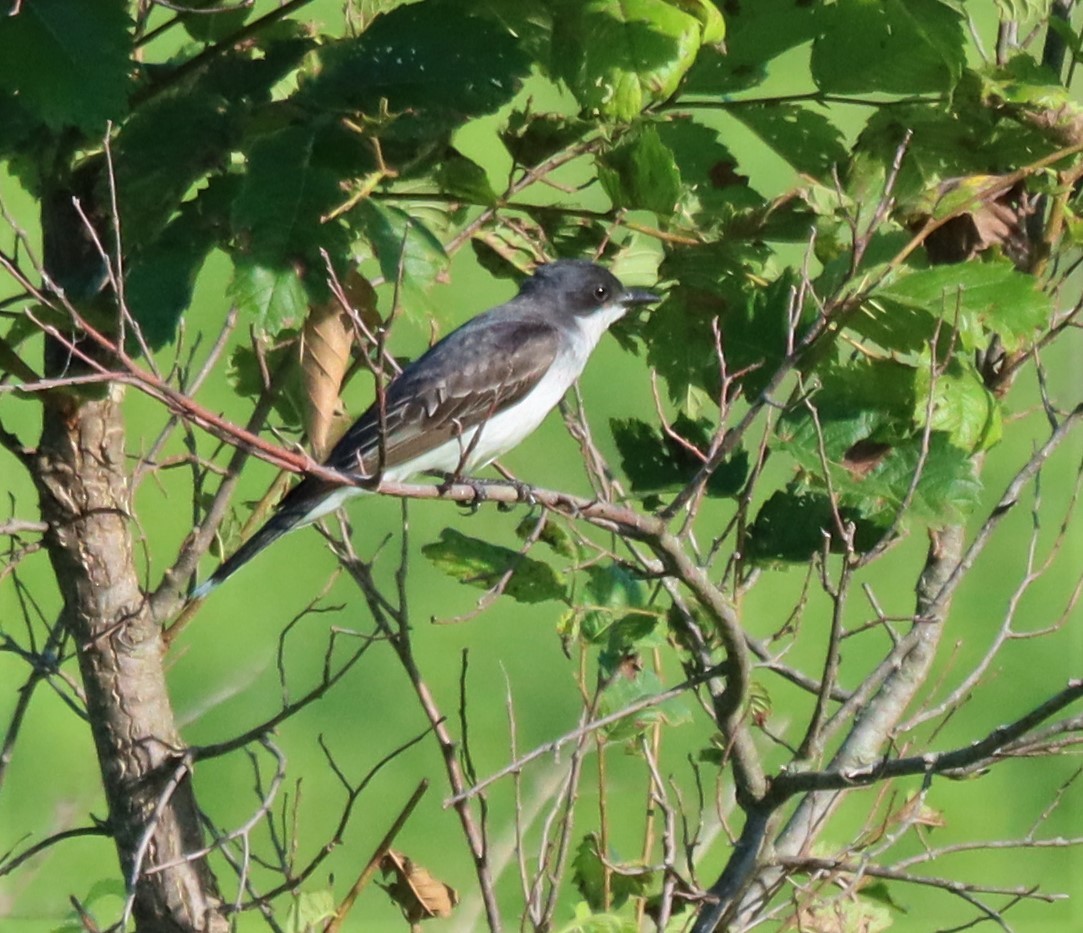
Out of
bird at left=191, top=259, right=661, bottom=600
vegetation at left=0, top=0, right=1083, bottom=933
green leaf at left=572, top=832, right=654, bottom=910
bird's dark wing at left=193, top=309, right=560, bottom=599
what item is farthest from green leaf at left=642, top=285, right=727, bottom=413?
bird's dark wing at left=193, top=309, right=560, bottom=599

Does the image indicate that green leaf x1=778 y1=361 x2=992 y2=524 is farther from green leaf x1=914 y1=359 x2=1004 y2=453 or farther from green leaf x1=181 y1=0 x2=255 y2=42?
green leaf x1=181 y1=0 x2=255 y2=42

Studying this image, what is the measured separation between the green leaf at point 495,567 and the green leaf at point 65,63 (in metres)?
0.83

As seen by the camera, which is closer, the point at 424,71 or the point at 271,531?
the point at 424,71

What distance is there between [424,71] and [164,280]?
0.45 m

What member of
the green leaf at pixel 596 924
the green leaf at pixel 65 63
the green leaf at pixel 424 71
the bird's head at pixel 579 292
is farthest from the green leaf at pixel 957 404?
the bird's head at pixel 579 292

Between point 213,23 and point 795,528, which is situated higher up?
point 213,23

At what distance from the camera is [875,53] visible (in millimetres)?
2176

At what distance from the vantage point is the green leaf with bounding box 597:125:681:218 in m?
2.15

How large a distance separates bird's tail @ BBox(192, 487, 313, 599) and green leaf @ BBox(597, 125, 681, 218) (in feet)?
3.76

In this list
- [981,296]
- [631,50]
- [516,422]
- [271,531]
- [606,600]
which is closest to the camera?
[631,50]

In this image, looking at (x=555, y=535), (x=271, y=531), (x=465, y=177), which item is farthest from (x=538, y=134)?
(x=271, y=531)

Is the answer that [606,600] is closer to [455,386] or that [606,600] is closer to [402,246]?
[402,246]

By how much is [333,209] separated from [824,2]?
2.70ft

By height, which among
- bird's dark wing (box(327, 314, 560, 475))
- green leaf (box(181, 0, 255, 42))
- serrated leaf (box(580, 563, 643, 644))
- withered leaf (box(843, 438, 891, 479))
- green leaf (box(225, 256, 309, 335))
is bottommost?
serrated leaf (box(580, 563, 643, 644))
